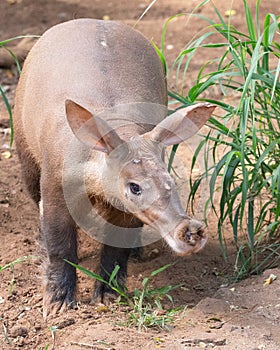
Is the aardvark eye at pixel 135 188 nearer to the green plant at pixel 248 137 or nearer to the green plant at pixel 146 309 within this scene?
the green plant at pixel 146 309

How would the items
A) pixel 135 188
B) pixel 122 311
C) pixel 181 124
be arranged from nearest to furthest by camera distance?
pixel 135 188
pixel 181 124
pixel 122 311

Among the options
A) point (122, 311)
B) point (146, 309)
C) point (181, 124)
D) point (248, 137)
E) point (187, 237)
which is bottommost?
point (122, 311)

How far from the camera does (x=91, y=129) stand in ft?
13.1

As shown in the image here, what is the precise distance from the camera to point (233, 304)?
14.5 feet

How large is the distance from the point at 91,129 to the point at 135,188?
0.36 meters

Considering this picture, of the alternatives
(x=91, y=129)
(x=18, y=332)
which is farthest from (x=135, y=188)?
(x=18, y=332)

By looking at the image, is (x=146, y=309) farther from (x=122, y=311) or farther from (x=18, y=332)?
(x=18, y=332)

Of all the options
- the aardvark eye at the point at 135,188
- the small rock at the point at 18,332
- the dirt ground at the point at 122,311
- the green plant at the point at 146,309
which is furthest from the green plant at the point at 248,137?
the small rock at the point at 18,332

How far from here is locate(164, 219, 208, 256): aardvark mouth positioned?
12.3 ft

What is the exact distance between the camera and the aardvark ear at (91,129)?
3.93 metres

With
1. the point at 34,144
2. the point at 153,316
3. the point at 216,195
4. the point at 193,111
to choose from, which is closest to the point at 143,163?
the point at 193,111

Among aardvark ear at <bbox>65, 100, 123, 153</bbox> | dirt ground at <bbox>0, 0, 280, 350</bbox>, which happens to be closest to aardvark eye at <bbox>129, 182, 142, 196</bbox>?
aardvark ear at <bbox>65, 100, 123, 153</bbox>

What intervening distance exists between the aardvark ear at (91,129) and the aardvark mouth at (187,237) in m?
0.57

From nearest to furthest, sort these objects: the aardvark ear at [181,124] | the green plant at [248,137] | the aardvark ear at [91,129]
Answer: the aardvark ear at [91,129]
the aardvark ear at [181,124]
the green plant at [248,137]
